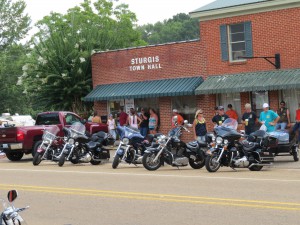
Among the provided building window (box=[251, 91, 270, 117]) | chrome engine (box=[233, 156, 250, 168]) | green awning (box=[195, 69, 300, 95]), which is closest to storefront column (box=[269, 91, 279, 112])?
building window (box=[251, 91, 270, 117])

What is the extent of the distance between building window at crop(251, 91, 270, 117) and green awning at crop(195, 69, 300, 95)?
76cm

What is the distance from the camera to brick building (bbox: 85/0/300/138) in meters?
25.4

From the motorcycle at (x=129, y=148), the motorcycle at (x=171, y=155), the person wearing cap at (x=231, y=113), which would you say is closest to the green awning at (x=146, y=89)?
the person wearing cap at (x=231, y=113)

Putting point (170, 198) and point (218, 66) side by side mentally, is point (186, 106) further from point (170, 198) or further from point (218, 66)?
point (170, 198)

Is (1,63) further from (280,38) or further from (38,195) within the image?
(38,195)

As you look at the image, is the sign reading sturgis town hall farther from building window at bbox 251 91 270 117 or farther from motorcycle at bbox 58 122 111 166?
motorcycle at bbox 58 122 111 166

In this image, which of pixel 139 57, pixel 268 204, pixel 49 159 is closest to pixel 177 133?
pixel 49 159

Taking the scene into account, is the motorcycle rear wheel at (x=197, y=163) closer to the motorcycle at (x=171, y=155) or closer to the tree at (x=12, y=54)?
the motorcycle at (x=171, y=155)

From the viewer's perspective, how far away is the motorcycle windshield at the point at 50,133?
22.6m

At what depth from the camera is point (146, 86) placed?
30.0 metres

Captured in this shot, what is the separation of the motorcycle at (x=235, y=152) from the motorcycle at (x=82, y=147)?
212 inches

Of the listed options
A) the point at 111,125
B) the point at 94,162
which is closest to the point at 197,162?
the point at 94,162

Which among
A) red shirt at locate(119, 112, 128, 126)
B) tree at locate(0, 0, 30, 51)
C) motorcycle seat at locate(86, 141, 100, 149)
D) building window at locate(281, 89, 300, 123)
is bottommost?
motorcycle seat at locate(86, 141, 100, 149)

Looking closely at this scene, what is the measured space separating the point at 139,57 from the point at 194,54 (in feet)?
10.7
